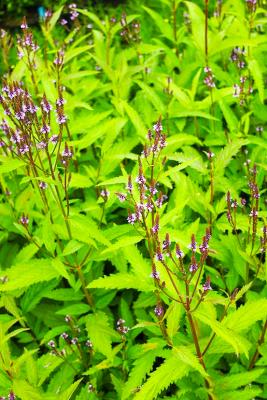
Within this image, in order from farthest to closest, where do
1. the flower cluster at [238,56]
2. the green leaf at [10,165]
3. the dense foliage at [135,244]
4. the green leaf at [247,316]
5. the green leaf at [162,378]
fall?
the flower cluster at [238,56] < the green leaf at [10,165] < the dense foliage at [135,244] < the green leaf at [247,316] < the green leaf at [162,378]

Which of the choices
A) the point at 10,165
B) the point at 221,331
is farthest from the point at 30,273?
the point at 221,331

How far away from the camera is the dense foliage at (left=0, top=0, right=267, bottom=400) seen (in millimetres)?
2596

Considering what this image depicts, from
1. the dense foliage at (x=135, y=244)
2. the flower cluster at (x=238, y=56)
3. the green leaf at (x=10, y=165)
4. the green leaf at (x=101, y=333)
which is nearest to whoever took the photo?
the dense foliage at (x=135, y=244)

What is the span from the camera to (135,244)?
371 centimetres

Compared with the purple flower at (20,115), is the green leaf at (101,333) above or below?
below

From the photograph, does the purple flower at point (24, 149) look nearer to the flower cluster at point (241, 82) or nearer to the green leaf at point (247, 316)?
the green leaf at point (247, 316)

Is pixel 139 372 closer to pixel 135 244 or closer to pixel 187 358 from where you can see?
pixel 187 358

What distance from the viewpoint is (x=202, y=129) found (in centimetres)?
445

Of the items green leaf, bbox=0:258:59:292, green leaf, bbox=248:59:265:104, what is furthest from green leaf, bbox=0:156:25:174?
green leaf, bbox=248:59:265:104

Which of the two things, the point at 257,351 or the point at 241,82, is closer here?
the point at 257,351

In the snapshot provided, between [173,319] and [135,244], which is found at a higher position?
[135,244]

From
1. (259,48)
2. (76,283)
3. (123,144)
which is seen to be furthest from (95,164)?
(259,48)

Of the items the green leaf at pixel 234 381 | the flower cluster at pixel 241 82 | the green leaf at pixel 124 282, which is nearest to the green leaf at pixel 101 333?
the green leaf at pixel 124 282

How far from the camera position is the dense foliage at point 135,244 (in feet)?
8.52
